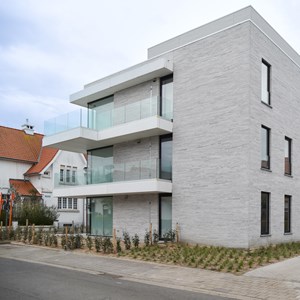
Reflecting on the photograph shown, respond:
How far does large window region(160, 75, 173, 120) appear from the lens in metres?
20.0

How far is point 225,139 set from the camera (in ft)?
57.8

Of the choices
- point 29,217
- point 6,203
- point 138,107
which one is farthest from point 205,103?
point 29,217

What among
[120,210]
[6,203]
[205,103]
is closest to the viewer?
[205,103]

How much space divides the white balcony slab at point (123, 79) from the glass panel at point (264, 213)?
7.46 m

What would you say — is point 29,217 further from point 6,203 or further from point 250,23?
point 250,23

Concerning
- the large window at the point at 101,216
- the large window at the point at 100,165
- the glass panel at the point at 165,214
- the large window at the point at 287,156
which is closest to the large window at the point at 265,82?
the large window at the point at 287,156

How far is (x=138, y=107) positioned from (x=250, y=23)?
6.56 meters

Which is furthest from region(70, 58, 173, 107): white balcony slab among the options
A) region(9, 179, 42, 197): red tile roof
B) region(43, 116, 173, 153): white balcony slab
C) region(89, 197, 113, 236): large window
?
region(9, 179, 42, 197): red tile roof

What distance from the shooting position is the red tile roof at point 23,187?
38.0 metres

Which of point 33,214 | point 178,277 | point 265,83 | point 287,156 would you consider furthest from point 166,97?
point 33,214

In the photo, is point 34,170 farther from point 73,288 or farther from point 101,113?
point 73,288

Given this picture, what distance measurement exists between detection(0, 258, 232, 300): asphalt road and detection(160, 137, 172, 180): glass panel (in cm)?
859

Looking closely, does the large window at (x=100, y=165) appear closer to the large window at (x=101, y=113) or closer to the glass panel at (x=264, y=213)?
the large window at (x=101, y=113)

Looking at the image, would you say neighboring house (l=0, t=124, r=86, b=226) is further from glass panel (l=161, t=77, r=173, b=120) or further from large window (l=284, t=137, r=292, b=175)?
large window (l=284, t=137, r=292, b=175)
